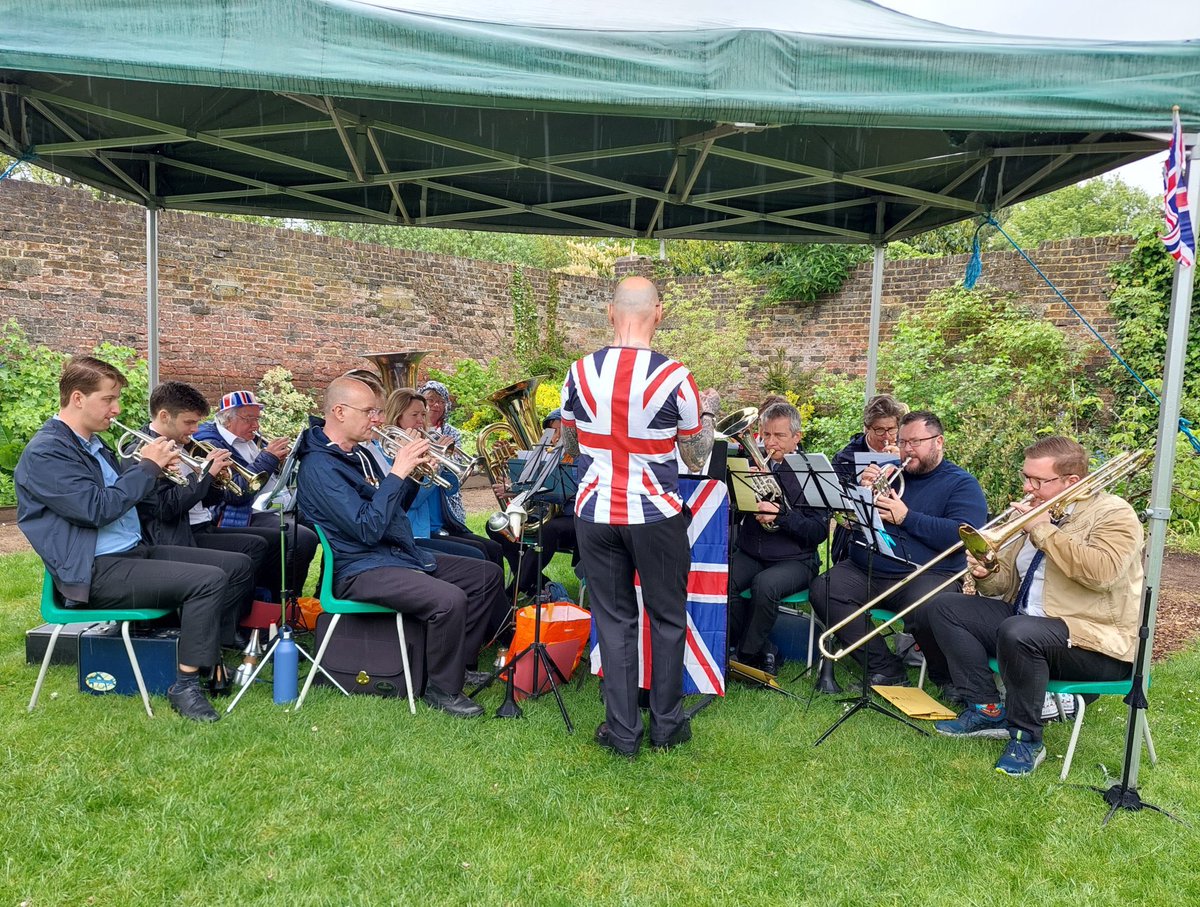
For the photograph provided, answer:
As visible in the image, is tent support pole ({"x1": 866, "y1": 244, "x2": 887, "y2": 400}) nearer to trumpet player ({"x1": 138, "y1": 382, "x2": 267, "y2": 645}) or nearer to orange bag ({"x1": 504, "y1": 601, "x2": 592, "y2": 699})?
orange bag ({"x1": 504, "y1": 601, "x2": 592, "y2": 699})

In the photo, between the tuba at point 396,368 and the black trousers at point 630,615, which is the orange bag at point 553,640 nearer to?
the black trousers at point 630,615

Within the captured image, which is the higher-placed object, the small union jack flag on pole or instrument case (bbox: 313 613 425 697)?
the small union jack flag on pole

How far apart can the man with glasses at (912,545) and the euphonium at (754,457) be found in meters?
0.46

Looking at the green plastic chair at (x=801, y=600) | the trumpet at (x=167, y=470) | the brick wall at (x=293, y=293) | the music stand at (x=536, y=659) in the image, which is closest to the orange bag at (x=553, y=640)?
the music stand at (x=536, y=659)

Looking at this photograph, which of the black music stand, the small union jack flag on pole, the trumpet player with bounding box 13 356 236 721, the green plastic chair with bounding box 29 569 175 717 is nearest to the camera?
the small union jack flag on pole

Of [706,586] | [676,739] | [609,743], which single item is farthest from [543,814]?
[706,586]

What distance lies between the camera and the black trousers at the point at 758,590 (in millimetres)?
4492

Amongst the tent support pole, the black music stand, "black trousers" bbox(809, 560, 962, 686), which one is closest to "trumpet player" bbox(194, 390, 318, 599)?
"black trousers" bbox(809, 560, 962, 686)

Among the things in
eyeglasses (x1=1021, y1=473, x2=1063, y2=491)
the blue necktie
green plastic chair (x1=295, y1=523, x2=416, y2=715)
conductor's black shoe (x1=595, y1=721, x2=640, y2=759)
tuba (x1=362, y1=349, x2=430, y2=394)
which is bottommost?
conductor's black shoe (x1=595, y1=721, x2=640, y2=759)

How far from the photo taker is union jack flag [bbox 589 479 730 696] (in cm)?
399

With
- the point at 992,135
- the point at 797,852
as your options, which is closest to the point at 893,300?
the point at 992,135

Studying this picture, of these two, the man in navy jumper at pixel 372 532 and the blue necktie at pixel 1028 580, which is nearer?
the blue necktie at pixel 1028 580

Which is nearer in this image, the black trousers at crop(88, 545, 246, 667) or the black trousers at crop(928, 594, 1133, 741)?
the black trousers at crop(928, 594, 1133, 741)

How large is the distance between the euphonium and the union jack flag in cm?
30
